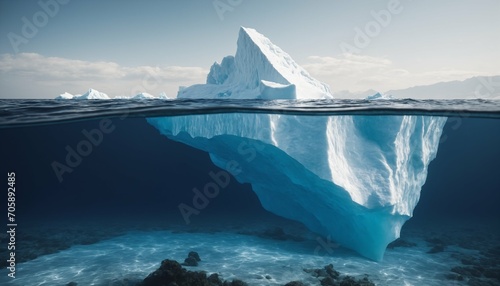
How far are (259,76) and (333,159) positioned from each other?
22.1 ft

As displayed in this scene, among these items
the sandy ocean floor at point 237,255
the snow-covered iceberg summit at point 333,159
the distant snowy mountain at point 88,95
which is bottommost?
the sandy ocean floor at point 237,255

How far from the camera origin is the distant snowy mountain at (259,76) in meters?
13.0

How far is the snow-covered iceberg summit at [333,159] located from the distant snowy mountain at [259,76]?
79mm

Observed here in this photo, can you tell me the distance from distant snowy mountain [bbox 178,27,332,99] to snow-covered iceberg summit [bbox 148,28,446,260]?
8 centimetres

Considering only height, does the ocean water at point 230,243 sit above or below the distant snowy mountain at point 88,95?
below

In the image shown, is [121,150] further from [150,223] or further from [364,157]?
[364,157]

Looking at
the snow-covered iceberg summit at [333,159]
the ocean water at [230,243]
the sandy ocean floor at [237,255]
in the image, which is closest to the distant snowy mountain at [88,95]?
the ocean water at [230,243]

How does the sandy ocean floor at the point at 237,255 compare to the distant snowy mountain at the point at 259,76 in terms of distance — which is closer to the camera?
the sandy ocean floor at the point at 237,255

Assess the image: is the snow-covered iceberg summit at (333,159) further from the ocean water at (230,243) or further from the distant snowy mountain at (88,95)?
the distant snowy mountain at (88,95)

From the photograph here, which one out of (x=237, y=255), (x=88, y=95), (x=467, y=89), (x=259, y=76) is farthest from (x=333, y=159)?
(x=467, y=89)

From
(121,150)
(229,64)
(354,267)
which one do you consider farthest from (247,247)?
(121,150)

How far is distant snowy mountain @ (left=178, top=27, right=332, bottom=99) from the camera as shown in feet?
42.5

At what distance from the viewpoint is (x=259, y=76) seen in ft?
48.5

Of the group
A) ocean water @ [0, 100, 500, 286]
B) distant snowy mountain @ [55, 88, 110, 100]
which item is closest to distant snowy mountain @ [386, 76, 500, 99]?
ocean water @ [0, 100, 500, 286]
